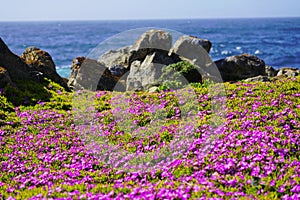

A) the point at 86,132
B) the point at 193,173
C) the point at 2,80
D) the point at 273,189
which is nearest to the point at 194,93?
the point at 86,132

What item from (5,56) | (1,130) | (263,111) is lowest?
(1,130)

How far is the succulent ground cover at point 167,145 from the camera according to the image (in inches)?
307

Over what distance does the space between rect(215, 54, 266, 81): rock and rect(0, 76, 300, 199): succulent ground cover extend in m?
8.92

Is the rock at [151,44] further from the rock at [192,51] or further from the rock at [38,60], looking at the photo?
the rock at [38,60]

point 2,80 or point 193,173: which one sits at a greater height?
point 2,80

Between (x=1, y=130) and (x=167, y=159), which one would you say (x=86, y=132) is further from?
(x=167, y=159)

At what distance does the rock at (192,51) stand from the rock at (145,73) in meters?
2.03

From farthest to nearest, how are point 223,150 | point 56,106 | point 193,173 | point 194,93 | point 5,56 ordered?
point 5,56, point 56,106, point 194,93, point 223,150, point 193,173

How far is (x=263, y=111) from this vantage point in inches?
474

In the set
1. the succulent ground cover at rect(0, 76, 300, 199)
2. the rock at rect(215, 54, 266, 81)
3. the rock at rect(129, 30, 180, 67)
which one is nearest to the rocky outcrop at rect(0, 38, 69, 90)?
the succulent ground cover at rect(0, 76, 300, 199)

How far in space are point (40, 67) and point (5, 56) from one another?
2.62 m

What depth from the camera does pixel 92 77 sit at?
23.7m

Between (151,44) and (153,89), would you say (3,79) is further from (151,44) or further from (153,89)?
(151,44)

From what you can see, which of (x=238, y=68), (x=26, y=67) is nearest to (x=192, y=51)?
(x=238, y=68)
